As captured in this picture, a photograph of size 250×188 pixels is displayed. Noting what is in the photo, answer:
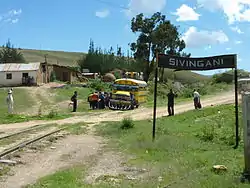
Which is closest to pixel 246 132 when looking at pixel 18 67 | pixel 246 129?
pixel 246 129

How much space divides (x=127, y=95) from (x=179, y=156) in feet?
79.3

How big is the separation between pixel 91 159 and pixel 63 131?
7.49 m

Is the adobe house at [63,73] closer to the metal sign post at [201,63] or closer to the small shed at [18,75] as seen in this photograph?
the small shed at [18,75]

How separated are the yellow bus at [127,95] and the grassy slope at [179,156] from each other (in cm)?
1469

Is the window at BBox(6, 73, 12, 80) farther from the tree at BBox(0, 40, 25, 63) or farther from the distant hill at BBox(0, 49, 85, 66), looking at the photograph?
the distant hill at BBox(0, 49, 85, 66)

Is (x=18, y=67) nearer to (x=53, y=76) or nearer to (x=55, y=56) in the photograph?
(x=53, y=76)

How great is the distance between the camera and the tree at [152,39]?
2894 inches

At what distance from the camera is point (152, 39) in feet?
243

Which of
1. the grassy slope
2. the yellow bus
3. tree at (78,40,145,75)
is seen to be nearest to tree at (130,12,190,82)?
tree at (78,40,145,75)

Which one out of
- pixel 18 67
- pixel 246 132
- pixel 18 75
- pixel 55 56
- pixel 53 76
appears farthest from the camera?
pixel 55 56

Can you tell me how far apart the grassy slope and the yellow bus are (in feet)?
48.2

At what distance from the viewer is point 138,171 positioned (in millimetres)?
10969

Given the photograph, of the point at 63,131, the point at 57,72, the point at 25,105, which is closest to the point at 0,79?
the point at 57,72

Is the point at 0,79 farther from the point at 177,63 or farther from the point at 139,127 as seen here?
the point at 177,63
